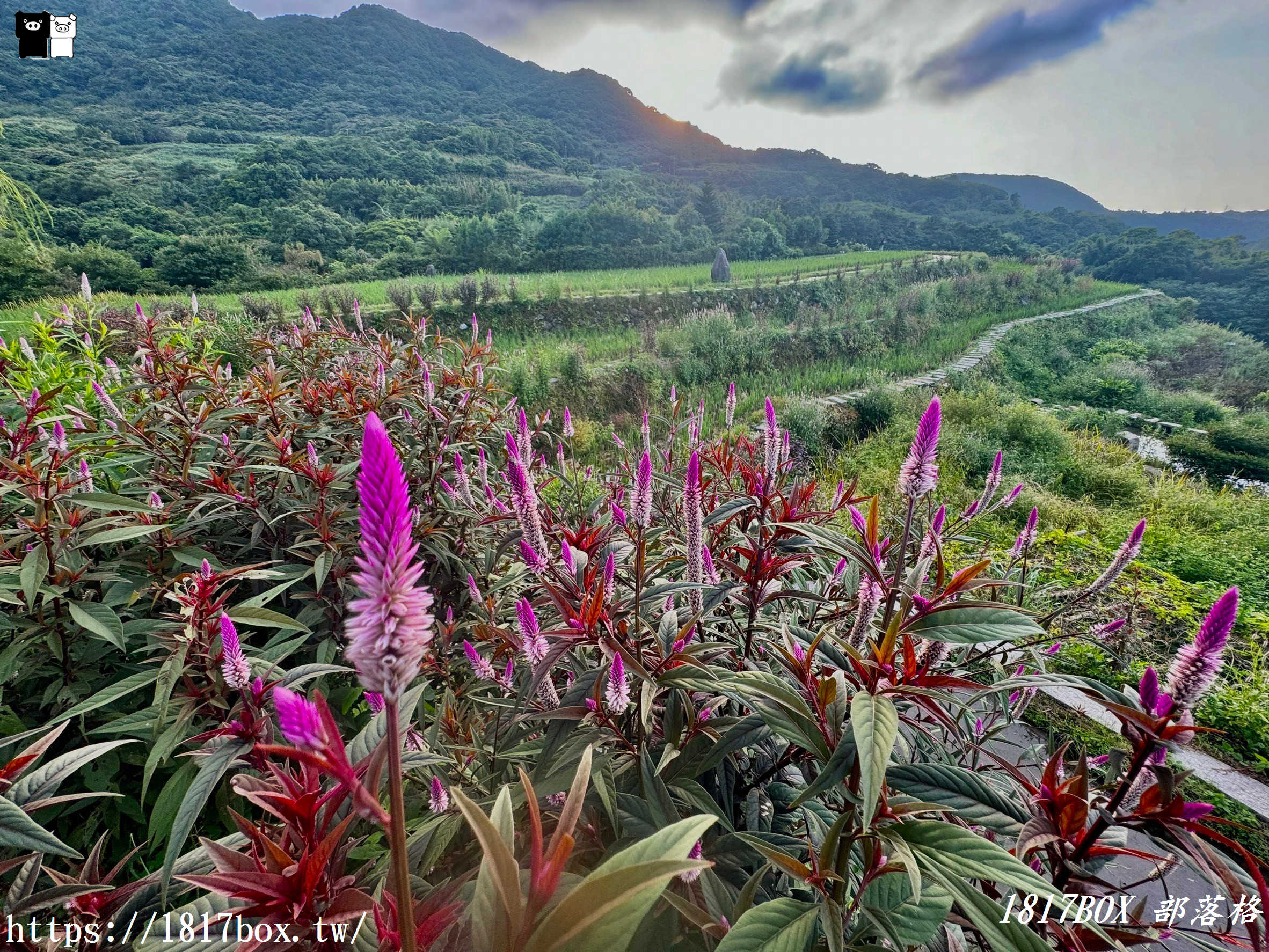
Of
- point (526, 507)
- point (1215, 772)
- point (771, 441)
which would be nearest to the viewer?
point (526, 507)

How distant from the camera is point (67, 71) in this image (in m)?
48.2

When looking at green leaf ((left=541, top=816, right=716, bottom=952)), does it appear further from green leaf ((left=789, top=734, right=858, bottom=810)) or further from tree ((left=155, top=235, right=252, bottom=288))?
tree ((left=155, top=235, right=252, bottom=288))

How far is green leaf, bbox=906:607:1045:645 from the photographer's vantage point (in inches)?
28.9

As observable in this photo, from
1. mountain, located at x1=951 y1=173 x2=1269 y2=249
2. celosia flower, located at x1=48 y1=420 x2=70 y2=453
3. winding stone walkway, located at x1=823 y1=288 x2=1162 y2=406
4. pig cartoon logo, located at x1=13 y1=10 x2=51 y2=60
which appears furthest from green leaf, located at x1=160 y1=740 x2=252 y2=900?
mountain, located at x1=951 y1=173 x2=1269 y2=249

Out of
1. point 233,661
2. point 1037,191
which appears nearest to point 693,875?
point 233,661

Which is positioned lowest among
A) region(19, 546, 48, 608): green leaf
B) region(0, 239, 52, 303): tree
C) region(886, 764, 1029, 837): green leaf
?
region(0, 239, 52, 303): tree

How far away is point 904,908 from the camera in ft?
2.55

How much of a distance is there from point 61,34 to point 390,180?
40926 millimetres

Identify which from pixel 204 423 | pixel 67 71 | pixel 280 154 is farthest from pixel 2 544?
pixel 67 71

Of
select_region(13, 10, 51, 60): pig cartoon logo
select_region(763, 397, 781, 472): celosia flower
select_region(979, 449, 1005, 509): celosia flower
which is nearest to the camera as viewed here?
select_region(763, 397, 781, 472): celosia flower

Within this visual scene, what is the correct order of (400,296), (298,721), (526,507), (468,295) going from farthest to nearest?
(468,295) < (400,296) < (526,507) < (298,721)

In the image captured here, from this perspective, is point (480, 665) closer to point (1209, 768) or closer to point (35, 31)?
point (1209, 768)

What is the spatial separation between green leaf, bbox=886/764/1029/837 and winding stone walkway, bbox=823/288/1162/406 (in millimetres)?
8175

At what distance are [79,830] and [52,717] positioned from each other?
310 millimetres
